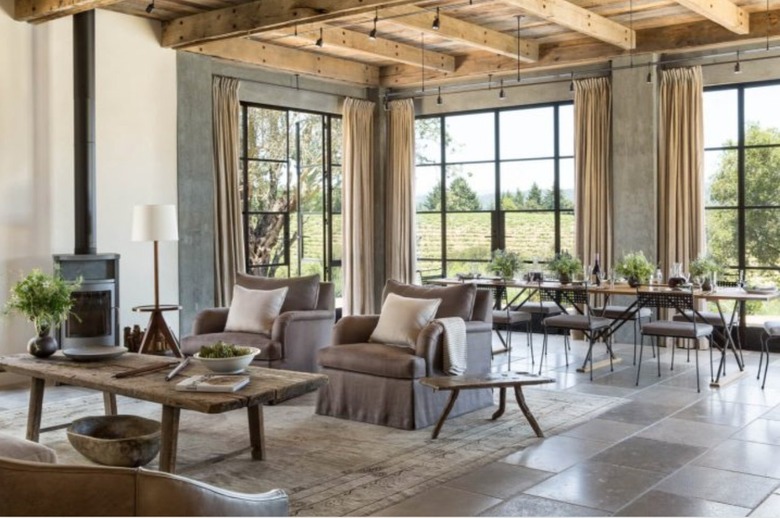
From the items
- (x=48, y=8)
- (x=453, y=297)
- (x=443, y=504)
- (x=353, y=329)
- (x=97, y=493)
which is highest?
(x=48, y=8)

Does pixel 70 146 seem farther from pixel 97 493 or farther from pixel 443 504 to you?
pixel 97 493

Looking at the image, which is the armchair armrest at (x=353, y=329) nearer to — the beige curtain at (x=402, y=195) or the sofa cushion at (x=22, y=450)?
the sofa cushion at (x=22, y=450)

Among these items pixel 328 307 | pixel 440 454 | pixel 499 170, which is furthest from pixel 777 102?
pixel 440 454

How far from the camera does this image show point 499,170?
10.1 m

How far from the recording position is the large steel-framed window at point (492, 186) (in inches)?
383

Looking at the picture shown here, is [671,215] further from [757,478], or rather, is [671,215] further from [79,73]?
[79,73]

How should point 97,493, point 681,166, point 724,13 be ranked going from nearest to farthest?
point 97,493 < point 724,13 < point 681,166

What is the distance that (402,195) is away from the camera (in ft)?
34.7

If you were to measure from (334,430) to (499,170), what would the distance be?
5.59 metres

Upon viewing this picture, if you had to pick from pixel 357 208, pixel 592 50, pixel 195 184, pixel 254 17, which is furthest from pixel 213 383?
pixel 357 208

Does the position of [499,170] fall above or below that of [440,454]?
above

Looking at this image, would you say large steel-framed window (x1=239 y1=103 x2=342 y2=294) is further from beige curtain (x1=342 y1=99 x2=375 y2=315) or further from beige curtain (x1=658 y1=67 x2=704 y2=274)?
beige curtain (x1=658 y1=67 x2=704 y2=274)

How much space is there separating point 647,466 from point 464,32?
5.07 metres

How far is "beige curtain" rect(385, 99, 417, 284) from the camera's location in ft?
34.5
